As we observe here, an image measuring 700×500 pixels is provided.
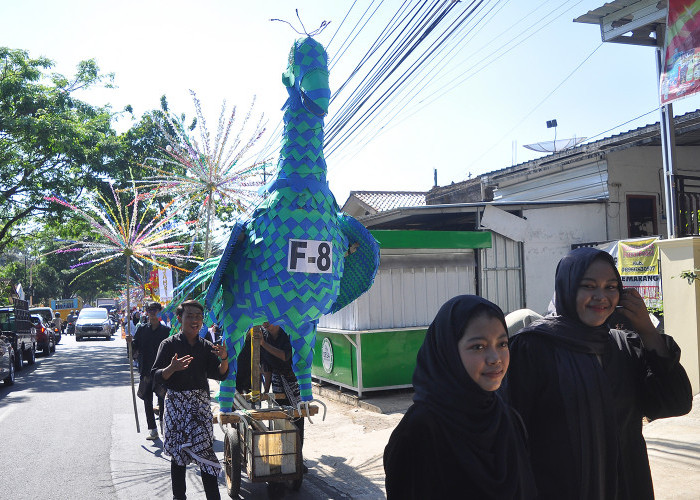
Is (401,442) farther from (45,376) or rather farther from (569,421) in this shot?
(45,376)

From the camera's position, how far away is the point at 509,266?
1045 cm

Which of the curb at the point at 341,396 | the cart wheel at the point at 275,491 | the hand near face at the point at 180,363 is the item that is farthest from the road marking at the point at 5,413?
the hand near face at the point at 180,363

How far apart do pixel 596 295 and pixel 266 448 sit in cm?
328

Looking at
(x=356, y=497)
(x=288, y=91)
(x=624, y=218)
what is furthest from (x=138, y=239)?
(x=624, y=218)

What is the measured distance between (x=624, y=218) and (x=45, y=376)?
1412cm

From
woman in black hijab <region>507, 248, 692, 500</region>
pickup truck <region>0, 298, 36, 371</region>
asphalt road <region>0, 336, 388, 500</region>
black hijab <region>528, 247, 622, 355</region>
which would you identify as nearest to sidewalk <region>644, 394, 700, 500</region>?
asphalt road <region>0, 336, 388, 500</region>


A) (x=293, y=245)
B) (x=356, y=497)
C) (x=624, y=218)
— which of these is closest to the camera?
(x=293, y=245)

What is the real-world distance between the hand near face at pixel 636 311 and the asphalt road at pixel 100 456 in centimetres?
338

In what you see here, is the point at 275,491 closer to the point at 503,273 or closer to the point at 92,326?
the point at 503,273

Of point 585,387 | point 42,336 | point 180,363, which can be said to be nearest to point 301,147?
point 180,363

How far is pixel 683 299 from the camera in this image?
25.1 ft

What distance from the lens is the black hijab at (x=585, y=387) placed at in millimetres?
2412

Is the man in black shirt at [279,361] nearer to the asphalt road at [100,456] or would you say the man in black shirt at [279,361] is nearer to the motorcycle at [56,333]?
the asphalt road at [100,456]

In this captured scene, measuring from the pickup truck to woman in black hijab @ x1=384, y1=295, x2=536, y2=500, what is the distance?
14.1 metres
